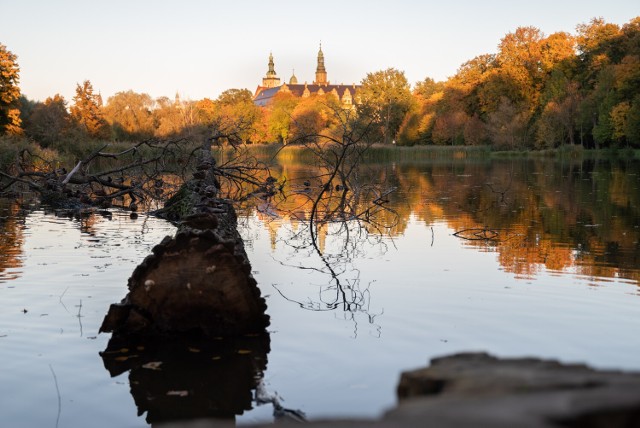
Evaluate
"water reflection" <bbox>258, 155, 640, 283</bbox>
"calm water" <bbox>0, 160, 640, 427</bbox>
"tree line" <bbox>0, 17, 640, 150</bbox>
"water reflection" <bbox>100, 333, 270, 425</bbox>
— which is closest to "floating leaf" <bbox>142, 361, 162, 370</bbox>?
"water reflection" <bbox>100, 333, 270, 425</bbox>

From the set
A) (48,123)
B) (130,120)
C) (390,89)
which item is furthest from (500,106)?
(48,123)

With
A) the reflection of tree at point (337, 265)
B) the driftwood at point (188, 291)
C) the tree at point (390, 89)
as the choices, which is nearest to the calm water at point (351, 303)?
the reflection of tree at point (337, 265)

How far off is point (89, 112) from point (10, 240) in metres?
49.7

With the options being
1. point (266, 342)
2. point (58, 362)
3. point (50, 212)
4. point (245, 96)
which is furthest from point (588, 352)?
point (245, 96)

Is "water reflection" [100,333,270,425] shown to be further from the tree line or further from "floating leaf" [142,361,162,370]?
the tree line

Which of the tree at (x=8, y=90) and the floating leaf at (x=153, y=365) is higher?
the tree at (x=8, y=90)

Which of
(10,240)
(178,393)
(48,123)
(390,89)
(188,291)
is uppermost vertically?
(390,89)

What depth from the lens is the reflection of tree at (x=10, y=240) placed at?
10.2 metres

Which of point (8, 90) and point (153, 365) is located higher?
point (8, 90)

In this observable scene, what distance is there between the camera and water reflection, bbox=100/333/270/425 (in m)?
4.80

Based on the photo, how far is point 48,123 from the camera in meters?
49.0

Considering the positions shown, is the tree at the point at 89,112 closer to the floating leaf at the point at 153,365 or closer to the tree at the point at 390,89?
the tree at the point at 390,89

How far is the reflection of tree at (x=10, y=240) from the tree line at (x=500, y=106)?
85.5 feet

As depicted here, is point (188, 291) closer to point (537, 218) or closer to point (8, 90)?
point (537, 218)
